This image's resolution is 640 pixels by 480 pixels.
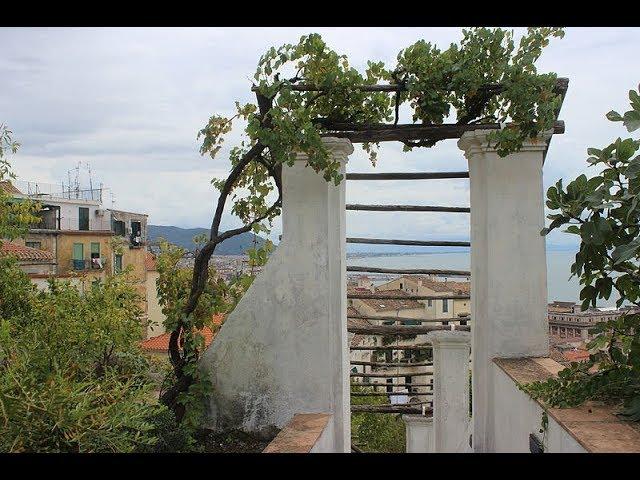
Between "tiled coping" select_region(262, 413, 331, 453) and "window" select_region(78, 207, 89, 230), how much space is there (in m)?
25.3

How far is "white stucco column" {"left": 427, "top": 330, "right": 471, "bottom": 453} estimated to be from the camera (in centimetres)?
466

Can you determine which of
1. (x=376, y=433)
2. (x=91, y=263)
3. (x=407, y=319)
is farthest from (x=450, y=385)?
(x=91, y=263)

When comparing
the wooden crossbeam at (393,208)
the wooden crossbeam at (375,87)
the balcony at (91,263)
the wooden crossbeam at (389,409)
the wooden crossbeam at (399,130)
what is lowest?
the wooden crossbeam at (389,409)

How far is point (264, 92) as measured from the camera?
10.4 ft

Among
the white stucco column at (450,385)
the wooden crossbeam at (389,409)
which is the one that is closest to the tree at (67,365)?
the wooden crossbeam at (389,409)

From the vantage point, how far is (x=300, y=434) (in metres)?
2.89

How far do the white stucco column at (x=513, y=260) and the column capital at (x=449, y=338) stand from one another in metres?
1.09

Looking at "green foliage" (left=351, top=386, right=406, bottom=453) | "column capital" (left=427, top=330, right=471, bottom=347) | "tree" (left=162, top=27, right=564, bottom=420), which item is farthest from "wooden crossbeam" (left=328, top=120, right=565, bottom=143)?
"green foliage" (left=351, top=386, right=406, bottom=453)

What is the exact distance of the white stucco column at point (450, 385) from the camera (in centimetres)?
466

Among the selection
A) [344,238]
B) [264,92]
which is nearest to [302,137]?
[264,92]

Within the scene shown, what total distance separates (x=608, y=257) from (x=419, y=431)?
3.91 m

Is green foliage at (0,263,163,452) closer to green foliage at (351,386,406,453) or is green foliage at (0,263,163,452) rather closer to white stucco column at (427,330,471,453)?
white stucco column at (427,330,471,453)

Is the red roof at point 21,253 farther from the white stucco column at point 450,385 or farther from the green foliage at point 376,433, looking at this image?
the green foliage at point 376,433

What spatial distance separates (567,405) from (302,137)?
6.04 feet
